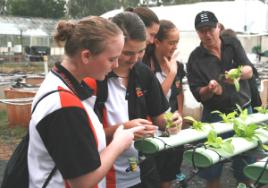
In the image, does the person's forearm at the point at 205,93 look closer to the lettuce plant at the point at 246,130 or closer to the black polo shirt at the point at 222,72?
the black polo shirt at the point at 222,72

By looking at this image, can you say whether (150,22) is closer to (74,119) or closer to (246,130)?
(246,130)

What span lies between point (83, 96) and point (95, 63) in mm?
164

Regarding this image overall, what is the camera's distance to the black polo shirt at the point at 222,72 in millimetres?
3045

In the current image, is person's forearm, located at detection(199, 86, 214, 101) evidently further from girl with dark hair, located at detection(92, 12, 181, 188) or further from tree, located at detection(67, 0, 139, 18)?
tree, located at detection(67, 0, 139, 18)

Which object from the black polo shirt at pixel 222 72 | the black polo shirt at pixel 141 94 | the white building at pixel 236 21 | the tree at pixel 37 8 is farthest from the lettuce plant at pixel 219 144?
the tree at pixel 37 8

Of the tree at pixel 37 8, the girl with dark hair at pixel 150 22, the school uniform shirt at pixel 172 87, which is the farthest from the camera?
the tree at pixel 37 8

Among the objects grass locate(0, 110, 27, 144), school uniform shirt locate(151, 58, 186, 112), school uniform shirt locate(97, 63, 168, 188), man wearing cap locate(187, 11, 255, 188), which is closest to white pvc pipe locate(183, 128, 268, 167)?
school uniform shirt locate(97, 63, 168, 188)

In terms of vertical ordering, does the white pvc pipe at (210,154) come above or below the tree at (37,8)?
below

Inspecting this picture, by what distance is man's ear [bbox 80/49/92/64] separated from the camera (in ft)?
4.89

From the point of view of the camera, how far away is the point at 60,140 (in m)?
1.33

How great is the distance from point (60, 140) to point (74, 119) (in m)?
0.09

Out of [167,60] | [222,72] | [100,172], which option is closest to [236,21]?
[222,72]

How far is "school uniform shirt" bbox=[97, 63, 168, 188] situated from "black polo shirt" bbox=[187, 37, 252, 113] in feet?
3.48

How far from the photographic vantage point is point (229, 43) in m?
3.14
